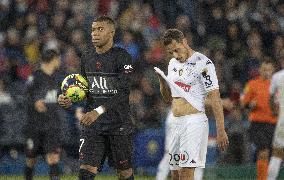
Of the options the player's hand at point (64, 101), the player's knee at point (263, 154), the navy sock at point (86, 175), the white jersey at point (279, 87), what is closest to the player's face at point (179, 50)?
the player's hand at point (64, 101)

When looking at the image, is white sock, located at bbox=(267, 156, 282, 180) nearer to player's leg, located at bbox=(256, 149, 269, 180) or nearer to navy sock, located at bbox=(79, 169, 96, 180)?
player's leg, located at bbox=(256, 149, 269, 180)

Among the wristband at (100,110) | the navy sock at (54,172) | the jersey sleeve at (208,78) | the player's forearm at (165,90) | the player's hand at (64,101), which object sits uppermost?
the jersey sleeve at (208,78)

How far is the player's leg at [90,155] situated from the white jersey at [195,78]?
100 cm

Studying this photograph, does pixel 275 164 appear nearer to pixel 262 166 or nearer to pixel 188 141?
pixel 262 166

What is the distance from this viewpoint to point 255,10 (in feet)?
72.3

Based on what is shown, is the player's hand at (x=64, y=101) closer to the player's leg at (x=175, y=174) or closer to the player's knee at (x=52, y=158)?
the player's leg at (x=175, y=174)

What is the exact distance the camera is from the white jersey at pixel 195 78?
10.7m

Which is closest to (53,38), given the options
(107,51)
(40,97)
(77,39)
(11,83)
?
(77,39)

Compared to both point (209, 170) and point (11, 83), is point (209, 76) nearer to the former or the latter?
point (209, 170)

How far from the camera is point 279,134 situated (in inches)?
554

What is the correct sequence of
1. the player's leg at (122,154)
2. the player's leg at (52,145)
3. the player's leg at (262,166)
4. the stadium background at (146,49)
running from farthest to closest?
the stadium background at (146,49)
the player's leg at (262,166)
the player's leg at (52,145)
the player's leg at (122,154)

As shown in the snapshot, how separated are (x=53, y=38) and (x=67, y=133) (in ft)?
8.11

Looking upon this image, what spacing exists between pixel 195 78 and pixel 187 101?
268mm

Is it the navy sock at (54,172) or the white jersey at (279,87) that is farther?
the navy sock at (54,172)
